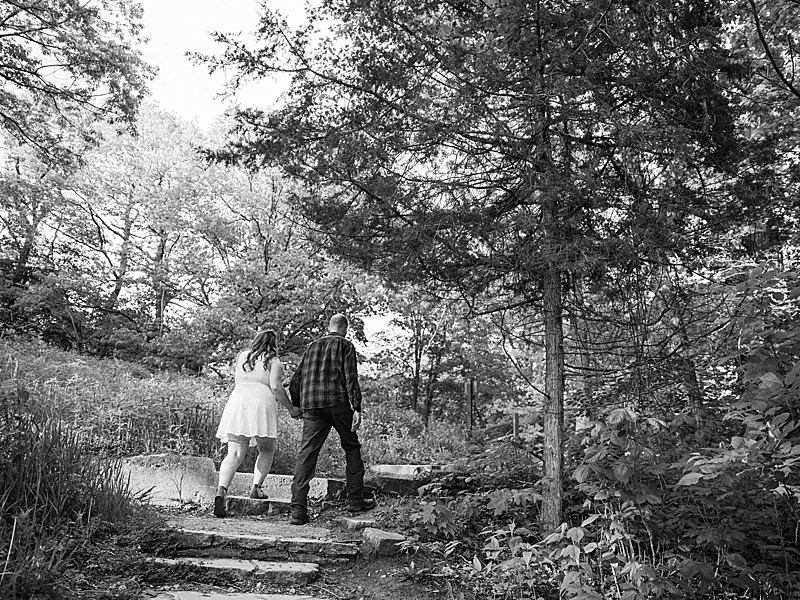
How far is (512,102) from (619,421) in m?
2.40

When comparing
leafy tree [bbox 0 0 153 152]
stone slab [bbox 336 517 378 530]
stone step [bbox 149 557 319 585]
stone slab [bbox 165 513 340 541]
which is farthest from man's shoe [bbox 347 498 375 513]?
leafy tree [bbox 0 0 153 152]

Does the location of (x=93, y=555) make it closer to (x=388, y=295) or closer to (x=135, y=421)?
(x=135, y=421)

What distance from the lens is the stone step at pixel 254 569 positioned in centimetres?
384

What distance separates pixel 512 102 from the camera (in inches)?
173

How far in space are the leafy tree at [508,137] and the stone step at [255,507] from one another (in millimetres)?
2673

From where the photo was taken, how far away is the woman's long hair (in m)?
5.95

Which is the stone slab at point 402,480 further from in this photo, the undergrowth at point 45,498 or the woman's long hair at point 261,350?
the undergrowth at point 45,498

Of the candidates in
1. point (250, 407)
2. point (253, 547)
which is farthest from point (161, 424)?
point (253, 547)

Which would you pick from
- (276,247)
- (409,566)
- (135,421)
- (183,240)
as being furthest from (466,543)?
(183,240)

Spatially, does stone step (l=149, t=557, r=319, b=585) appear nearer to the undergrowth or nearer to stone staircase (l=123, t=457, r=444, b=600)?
stone staircase (l=123, t=457, r=444, b=600)

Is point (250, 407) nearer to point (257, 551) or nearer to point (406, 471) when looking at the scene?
point (257, 551)

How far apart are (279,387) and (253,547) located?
1937 millimetres

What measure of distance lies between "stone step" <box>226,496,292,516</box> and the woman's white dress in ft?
1.96

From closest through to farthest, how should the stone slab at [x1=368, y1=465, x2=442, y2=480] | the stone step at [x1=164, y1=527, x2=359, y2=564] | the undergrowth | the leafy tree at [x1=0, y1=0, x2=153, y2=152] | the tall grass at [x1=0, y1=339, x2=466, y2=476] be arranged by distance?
the undergrowth → the stone step at [x1=164, y1=527, x2=359, y2=564] → the stone slab at [x1=368, y1=465, x2=442, y2=480] → the tall grass at [x1=0, y1=339, x2=466, y2=476] → the leafy tree at [x1=0, y1=0, x2=153, y2=152]
